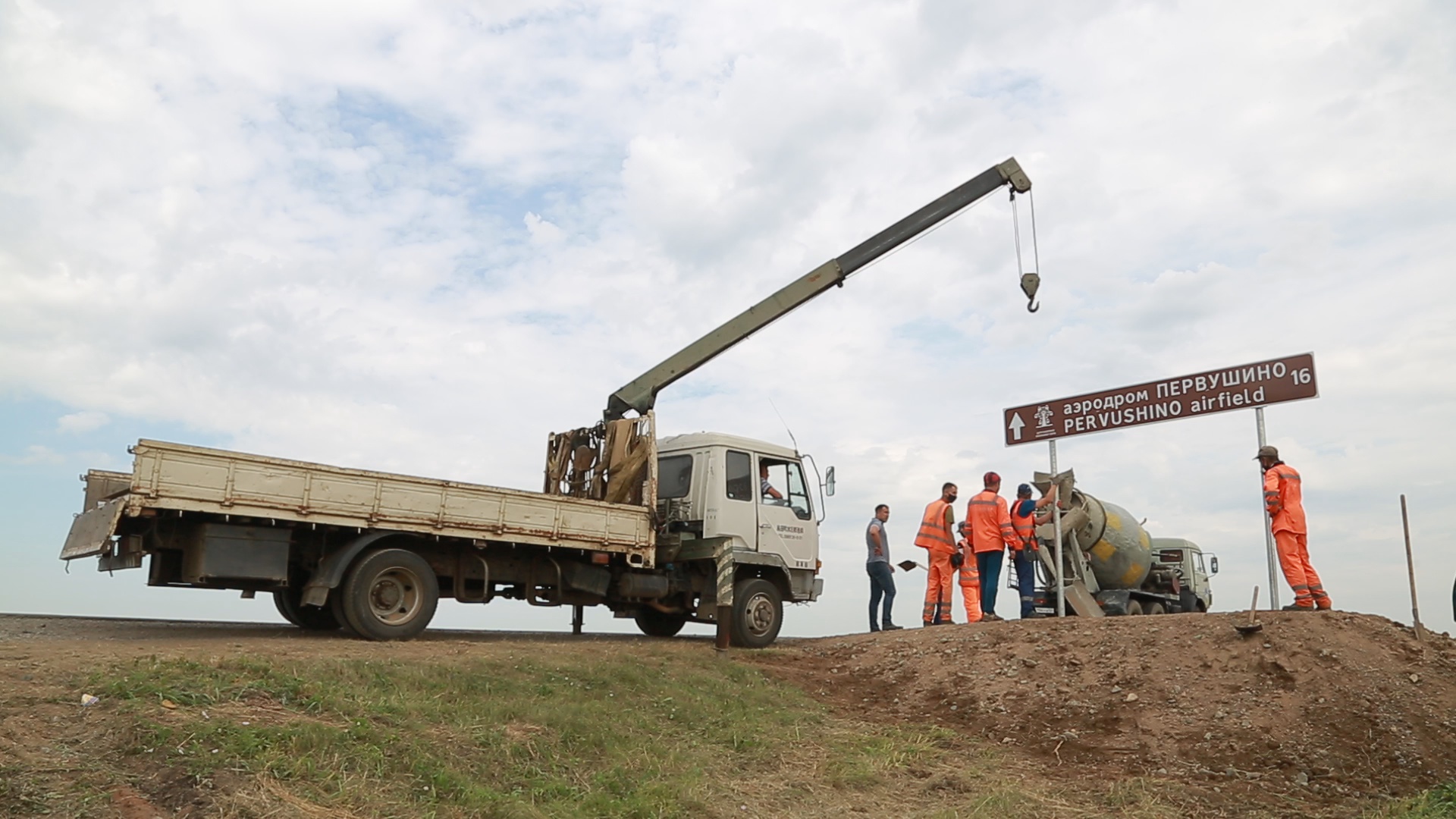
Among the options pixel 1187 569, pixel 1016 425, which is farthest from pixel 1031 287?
pixel 1187 569

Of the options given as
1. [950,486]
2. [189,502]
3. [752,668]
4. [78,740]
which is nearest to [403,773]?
[78,740]

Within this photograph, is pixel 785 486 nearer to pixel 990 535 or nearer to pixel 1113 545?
pixel 990 535

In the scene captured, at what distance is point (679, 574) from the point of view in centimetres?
1384

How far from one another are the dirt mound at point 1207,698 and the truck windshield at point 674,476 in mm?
3296

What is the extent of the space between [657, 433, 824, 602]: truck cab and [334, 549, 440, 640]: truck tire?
3.39 m

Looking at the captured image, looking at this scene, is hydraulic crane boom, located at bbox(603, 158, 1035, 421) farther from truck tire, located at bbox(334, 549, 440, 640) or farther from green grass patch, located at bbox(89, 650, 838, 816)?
green grass patch, located at bbox(89, 650, 838, 816)

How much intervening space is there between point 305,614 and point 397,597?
81.1 inches

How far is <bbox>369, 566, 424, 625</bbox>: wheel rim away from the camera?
11078 mm

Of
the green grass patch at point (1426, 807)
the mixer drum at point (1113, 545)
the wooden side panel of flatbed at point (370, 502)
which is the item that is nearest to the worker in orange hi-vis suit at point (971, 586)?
the mixer drum at point (1113, 545)

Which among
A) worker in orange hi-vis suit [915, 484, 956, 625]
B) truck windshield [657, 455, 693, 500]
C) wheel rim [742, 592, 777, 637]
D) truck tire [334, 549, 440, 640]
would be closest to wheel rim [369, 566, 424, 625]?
truck tire [334, 549, 440, 640]

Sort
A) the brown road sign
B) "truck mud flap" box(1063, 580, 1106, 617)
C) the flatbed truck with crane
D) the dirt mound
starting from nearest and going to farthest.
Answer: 1. the dirt mound
2. the flatbed truck with crane
3. the brown road sign
4. "truck mud flap" box(1063, 580, 1106, 617)

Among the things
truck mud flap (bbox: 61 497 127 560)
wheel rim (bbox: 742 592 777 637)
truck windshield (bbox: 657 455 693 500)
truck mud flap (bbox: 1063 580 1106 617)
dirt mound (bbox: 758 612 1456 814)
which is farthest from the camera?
truck mud flap (bbox: 1063 580 1106 617)

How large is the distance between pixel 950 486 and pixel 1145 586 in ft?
18.3

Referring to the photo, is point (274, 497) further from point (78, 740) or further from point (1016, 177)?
point (1016, 177)
